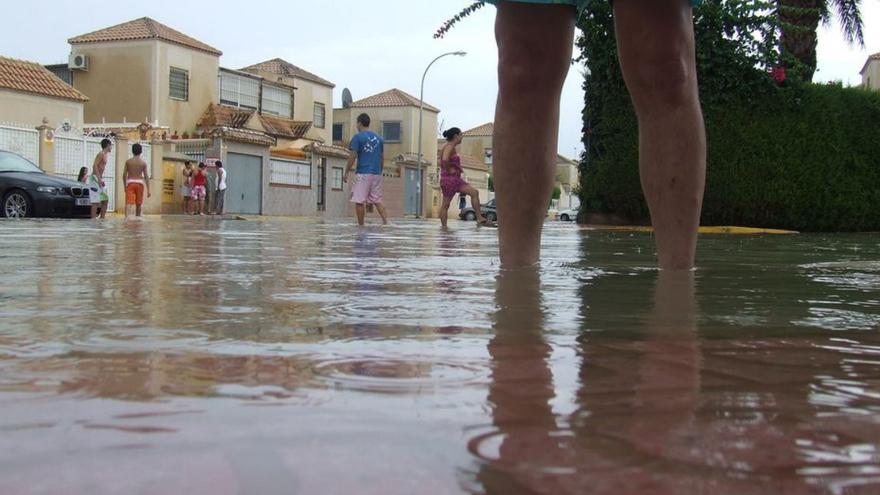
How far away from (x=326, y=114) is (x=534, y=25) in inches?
1766

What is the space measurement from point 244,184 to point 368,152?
72.0ft

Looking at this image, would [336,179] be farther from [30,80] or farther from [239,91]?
[30,80]

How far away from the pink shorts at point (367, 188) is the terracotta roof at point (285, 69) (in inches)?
1293

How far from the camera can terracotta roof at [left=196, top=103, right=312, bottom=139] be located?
36769mm

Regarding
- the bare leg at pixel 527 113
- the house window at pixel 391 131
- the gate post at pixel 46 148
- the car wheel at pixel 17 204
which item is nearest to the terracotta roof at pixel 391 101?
the house window at pixel 391 131

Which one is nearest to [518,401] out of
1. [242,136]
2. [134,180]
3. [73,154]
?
[134,180]

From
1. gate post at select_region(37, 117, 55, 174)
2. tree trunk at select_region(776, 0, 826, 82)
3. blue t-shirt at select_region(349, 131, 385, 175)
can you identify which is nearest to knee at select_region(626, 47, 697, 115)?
blue t-shirt at select_region(349, 131, 385, 175)

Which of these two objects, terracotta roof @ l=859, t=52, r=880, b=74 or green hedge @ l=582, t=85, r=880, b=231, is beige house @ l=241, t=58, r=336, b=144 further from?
green hedge @ l=582, t=85, r=880, b=231

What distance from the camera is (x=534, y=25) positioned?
265 centimetres

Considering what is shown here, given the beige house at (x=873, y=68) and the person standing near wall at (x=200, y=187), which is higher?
the beige house at (x=873, y=68)

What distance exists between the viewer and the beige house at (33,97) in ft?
90.4

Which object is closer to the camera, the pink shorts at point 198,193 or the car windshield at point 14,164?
→ the car windshield at point 14,164

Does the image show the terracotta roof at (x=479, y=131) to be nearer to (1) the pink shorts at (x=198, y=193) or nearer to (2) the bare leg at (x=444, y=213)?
(1) the pink shorts at (x=198, y=193)

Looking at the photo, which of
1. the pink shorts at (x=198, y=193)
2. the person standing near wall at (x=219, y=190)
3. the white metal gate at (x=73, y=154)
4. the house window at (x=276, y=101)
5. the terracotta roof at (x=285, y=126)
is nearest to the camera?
the white metal gate at (x=73, y=154)
